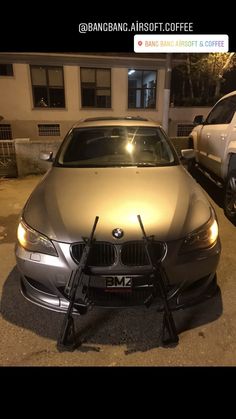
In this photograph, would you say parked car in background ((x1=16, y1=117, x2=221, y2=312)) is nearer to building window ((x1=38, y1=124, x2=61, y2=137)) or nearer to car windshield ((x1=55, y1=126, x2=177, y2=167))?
car windshield ((x1=55, y1=126, x2=177, y2=167))

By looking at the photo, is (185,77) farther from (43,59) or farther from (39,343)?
(39,343)

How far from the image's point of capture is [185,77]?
16641 mm

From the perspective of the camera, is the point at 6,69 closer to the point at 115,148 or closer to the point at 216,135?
the point at 216,135

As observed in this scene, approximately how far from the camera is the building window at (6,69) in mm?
13382

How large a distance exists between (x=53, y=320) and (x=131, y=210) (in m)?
1.18

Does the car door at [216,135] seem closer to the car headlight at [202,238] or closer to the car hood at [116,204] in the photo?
the car hood at [116,204]

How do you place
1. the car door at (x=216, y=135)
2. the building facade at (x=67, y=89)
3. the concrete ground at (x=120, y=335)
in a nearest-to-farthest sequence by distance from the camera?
the concrete ground at (x=120, y=335)
the car door at (x=216, y=135)
the building facade at (x=67, y=89)

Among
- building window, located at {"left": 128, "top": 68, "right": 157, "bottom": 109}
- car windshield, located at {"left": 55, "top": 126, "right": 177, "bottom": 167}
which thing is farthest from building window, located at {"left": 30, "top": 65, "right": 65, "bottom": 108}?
car windshield, located at {"left": 55, "top": 126, "right": 177, "bottom": 167}

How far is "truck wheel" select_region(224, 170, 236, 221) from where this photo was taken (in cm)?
455

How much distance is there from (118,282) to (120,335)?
569mm

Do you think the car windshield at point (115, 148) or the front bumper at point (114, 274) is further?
the car windshield at point (115, 148)

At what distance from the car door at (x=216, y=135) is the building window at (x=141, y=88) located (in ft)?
31.9

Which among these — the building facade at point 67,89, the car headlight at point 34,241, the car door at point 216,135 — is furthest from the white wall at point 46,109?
the car headlight at point 34,241

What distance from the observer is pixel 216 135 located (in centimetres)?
537
